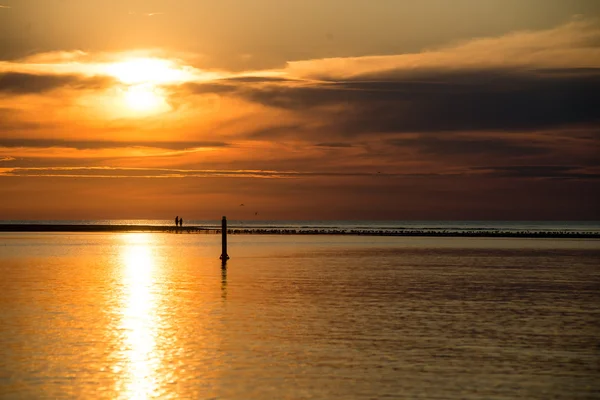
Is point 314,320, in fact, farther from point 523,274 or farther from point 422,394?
point 523,274

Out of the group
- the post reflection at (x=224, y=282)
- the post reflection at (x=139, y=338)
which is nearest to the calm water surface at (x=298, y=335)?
the post reflection at (x=139, y=338)

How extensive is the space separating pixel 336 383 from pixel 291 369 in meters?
1.82

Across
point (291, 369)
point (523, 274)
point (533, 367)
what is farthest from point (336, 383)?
point (523, 274)

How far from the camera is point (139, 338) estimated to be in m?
24.5

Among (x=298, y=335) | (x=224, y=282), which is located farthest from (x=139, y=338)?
(x=224, y=282)

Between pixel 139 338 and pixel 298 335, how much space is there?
15.9ft

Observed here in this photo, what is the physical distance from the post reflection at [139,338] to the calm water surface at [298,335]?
0.06 meters

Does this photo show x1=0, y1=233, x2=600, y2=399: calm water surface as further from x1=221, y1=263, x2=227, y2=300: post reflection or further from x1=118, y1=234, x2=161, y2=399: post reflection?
x1=221, y1=263, x2=227, y2=300: post reflection

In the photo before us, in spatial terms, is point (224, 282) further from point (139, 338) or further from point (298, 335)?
point (139, 338)

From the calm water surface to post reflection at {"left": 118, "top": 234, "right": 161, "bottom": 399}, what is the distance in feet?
0.21

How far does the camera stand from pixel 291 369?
20219mm

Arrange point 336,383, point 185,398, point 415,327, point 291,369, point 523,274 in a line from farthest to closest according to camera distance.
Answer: point 523,274 → point 415,327 → point 291,369 → point 336,383 → point 185,398

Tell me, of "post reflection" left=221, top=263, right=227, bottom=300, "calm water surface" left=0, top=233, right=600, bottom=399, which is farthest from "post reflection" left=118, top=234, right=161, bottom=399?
"post reflection" left=221, top=263, right=227, bottom=300

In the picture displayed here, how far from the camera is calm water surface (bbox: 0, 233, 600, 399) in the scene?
18.4m
